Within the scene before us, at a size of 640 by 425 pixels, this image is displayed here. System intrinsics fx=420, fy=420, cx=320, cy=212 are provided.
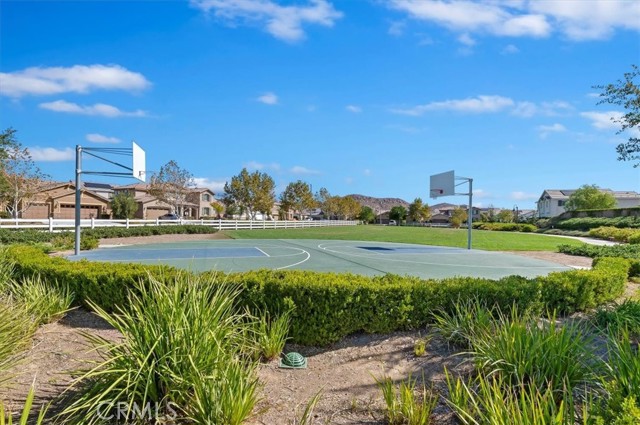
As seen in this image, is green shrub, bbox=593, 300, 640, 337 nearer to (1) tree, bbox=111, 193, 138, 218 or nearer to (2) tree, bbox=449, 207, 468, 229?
(1) tree, bbox=111, 193, 138, 218

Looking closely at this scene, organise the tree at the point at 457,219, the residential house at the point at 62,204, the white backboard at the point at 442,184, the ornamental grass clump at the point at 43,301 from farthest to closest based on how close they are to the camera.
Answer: the tree at the point at 457,219 < the residential house at the point at 62,204 < the white backboard at the point at 442,184 < the ornamental grass clump at the point at 43,301

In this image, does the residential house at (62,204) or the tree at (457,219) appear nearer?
the residential house at (62,204)

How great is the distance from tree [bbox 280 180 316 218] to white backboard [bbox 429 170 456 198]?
48128mm

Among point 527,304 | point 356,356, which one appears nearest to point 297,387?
point 356,356

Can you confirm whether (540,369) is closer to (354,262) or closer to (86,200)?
(354,262)

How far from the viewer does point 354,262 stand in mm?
15742

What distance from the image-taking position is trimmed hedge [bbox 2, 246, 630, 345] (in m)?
5.63

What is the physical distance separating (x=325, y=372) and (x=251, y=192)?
58050mm

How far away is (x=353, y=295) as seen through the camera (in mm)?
5691

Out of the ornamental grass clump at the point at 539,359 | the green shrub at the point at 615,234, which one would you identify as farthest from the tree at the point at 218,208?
the ornamental grass clump at the point at 539,359

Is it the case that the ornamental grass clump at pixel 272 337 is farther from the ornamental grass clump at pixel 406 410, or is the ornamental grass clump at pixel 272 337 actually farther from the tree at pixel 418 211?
Result: the tree at pixel 418 211

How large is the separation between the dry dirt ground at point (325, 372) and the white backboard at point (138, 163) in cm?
1568

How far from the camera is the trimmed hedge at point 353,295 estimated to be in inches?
222

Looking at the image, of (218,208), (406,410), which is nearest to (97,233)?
(406,410)
